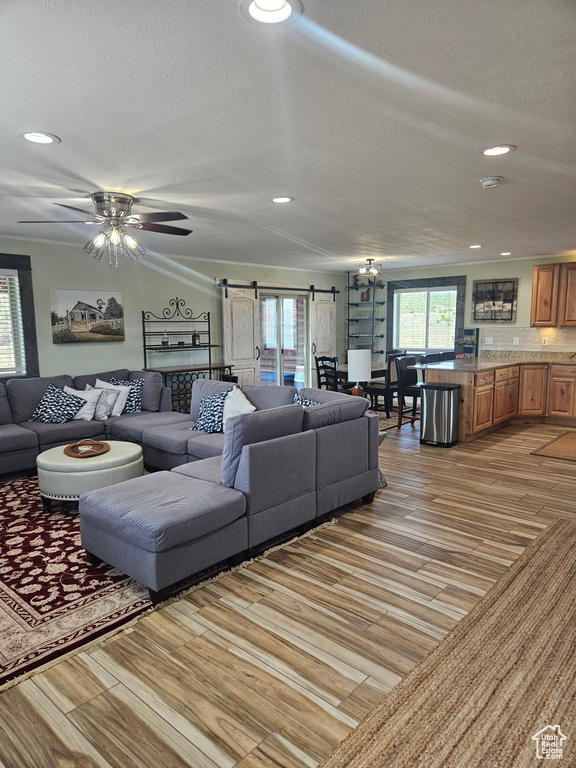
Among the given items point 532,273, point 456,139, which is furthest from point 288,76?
point 532,273

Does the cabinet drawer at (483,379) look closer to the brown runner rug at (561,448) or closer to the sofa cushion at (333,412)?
the brown runner rug at (561,448)

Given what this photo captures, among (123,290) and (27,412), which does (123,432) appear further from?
(123,290)

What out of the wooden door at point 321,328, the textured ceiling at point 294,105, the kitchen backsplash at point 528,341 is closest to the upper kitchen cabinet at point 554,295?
the kitchen backsplash at point 528,341

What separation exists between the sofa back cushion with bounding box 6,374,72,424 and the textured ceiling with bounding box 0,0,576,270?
1863mm

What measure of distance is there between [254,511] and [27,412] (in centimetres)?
343

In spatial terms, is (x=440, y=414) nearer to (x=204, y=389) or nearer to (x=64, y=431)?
(x=204, y=389)

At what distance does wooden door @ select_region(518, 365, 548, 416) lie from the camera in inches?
287

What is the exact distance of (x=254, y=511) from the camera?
3.21 meters

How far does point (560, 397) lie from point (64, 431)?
6.52m

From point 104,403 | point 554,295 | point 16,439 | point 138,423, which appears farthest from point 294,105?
point 554,295

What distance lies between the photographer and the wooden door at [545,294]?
Result: 23.7 feet

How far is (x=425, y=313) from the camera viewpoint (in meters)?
9.18

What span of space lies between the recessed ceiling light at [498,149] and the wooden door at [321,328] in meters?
6.68

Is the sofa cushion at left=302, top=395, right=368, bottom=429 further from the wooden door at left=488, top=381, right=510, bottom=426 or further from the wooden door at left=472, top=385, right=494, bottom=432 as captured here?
the wooden door at left=488, top=381, right=510, bottom=426
